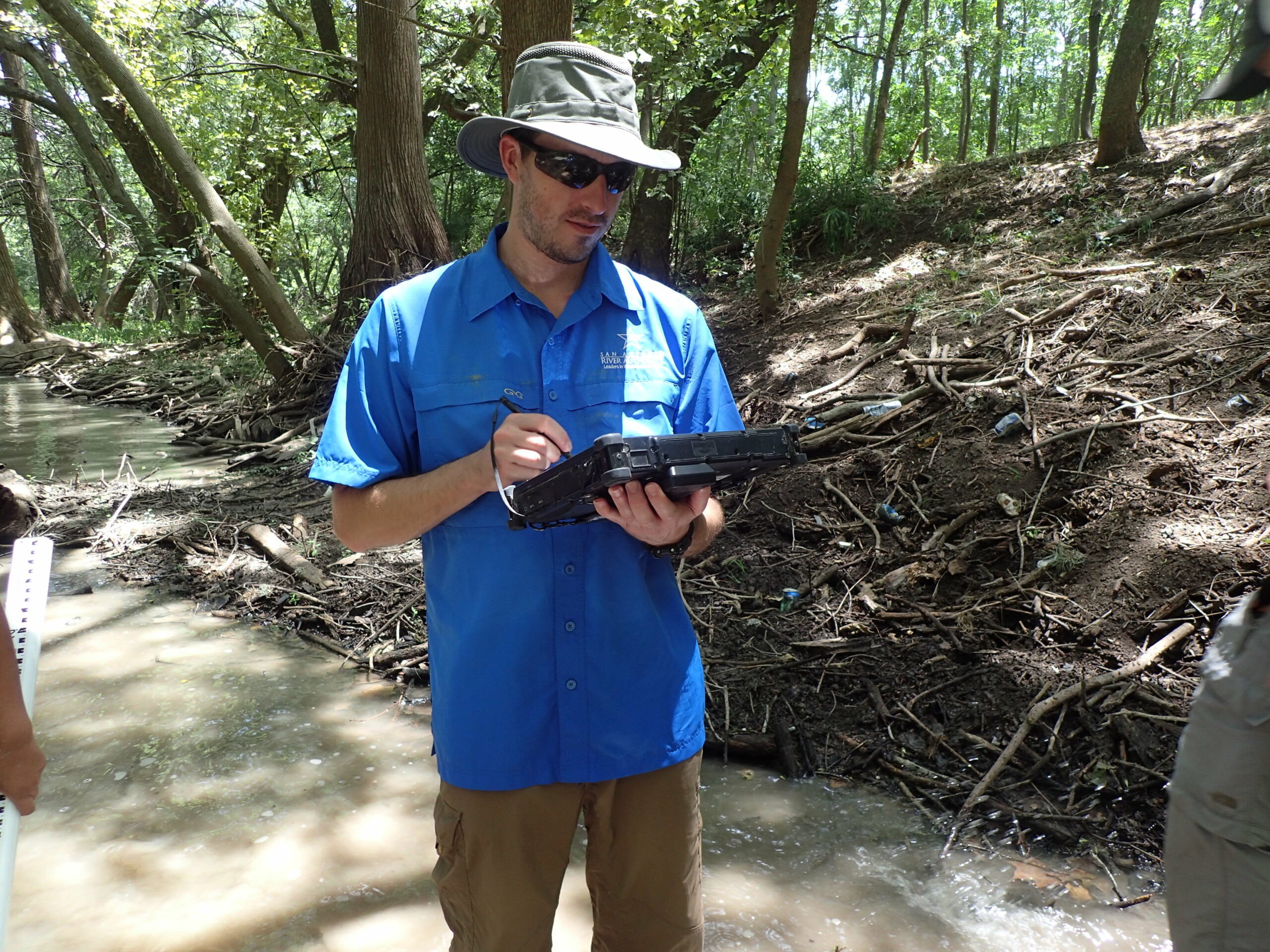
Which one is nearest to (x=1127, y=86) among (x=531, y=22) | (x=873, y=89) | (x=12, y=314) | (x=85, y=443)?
(x=531, y=22)

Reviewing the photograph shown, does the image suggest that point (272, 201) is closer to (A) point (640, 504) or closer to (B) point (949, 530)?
(B) point (949, 530)

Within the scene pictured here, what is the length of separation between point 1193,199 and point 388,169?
7549mm

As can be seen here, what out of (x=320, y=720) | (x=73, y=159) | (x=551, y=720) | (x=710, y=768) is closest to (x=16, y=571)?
(x=551, y=720)

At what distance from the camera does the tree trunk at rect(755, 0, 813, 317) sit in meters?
7.51

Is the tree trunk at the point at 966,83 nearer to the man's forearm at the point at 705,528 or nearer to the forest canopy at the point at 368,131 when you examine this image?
the forest canopy at the point at 368,131

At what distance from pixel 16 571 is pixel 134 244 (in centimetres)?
1797

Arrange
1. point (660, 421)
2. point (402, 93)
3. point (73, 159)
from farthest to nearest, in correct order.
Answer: point (73, 159) → point (402, 93) → point (660, 421)

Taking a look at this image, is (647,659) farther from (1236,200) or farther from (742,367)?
(1236,200)

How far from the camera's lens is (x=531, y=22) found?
5.75 meters

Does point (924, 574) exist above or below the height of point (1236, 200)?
below

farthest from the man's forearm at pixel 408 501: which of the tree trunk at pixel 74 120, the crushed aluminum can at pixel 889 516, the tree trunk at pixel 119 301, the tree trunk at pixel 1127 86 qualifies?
the tree trunk at pixel 119 301

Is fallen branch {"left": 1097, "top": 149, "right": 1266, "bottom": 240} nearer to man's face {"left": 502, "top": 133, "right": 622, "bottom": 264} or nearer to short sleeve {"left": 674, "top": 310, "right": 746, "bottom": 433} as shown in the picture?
short sleeve {"left": 674, "top": 310, "right": 746, "bottom": 433}

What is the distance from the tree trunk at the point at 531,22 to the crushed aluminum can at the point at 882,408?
10.6 ft

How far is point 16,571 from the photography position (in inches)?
76.1
